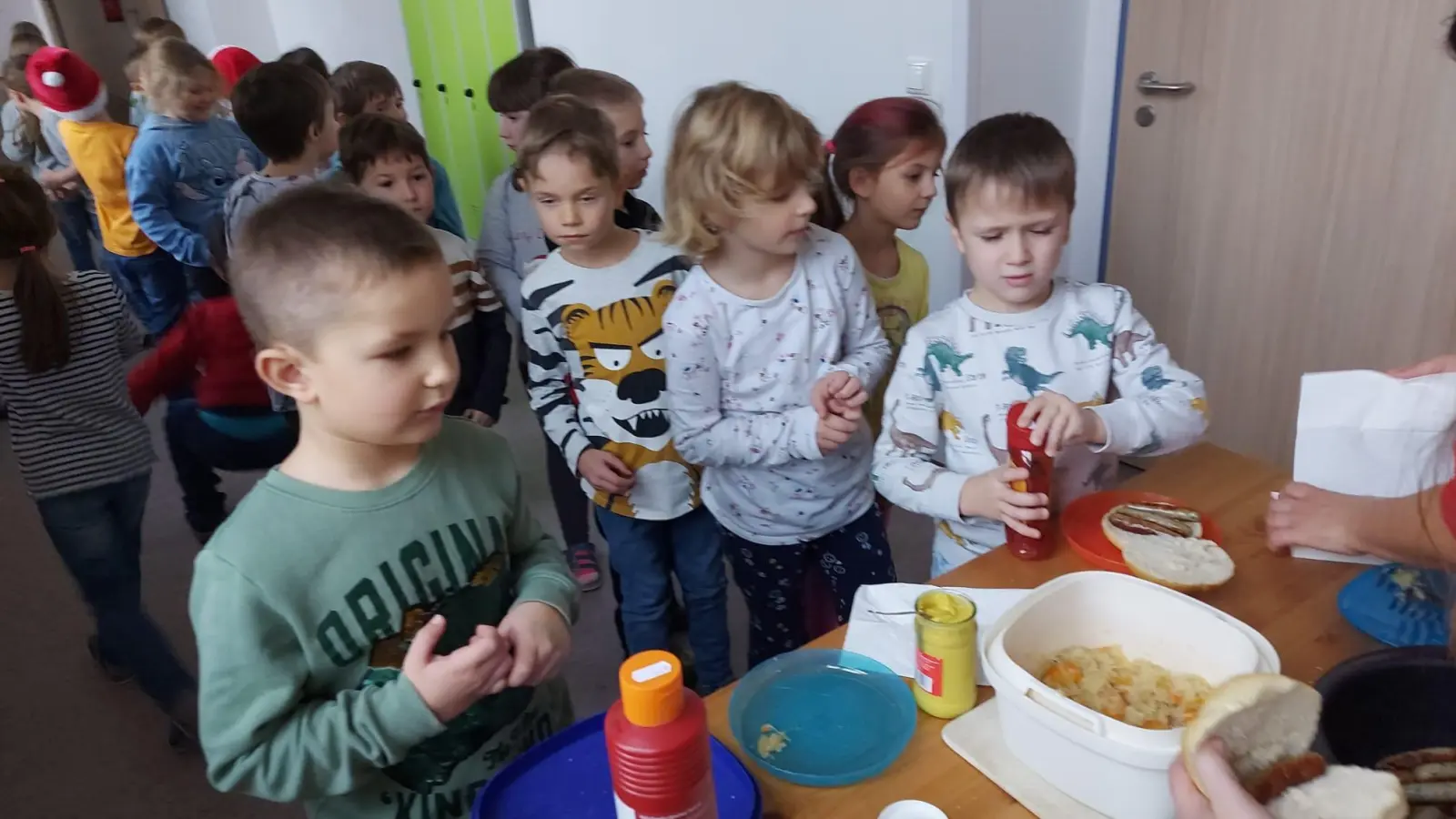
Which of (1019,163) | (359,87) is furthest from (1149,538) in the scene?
(359,87)

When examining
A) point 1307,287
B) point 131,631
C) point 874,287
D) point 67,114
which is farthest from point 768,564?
point 67,114

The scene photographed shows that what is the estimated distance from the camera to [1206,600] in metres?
1.07

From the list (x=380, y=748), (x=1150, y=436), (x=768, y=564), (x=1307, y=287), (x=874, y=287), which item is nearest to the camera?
(x=380, y=748)

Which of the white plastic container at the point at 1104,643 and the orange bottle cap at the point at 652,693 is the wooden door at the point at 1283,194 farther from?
the orange bottle cap at the point at 652,693

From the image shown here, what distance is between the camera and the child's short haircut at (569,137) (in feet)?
5.38

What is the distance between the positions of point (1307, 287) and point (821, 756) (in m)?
2.10

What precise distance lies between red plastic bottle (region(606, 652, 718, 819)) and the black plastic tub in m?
0.48

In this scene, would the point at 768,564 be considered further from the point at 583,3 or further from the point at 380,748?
the point at 583,3

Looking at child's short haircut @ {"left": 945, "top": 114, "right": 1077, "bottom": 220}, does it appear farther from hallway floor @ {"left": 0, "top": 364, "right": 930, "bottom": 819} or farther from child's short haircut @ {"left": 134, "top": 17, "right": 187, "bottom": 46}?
child's short haircut @ {"left": 134, "top": 17, "right": 187, "bottom": 46}

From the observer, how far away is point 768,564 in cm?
163

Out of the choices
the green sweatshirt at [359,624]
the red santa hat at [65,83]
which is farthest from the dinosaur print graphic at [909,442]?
the red santa hat at [65,83]

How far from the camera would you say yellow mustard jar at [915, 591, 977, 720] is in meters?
0.90

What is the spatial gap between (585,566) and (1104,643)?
170cm

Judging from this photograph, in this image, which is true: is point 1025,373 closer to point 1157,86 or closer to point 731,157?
point 731,157
